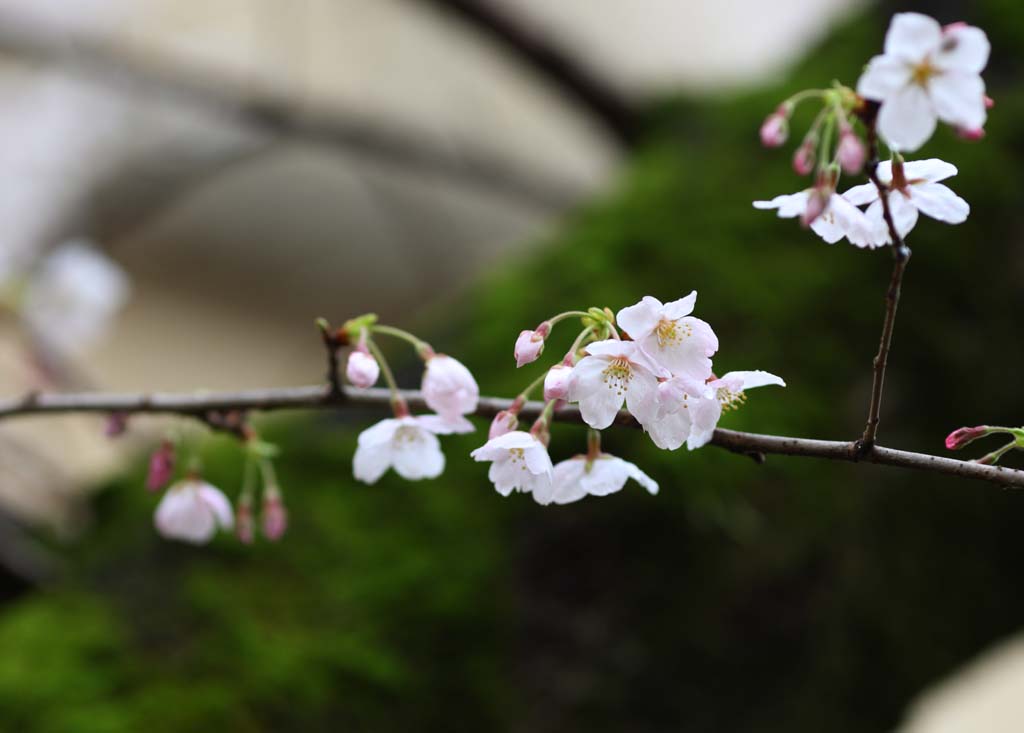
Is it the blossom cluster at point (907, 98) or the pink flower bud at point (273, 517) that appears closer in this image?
the blossom cluster at point (907, 98)

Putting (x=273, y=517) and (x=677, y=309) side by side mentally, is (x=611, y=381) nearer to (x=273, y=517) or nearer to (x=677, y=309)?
(x=677, y=309)

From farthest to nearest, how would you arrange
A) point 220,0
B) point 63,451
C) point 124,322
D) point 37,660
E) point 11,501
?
point 124,322, point 220,0, point 63,451, point 11,501, point 37,660

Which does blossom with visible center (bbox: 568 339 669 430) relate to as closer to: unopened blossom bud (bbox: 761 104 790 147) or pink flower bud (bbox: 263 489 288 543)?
unopened blossom bud (bbox: 761 104 790 147)

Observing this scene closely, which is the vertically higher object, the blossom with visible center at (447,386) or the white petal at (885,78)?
the white petal at (885,78)

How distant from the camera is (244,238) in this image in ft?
10.3

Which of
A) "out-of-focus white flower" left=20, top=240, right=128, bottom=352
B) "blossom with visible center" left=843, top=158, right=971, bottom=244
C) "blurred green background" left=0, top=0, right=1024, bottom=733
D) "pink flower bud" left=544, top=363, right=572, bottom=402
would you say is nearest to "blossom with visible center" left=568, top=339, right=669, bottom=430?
"pink flower bud" left=544, top=363, right=572, bottom=402

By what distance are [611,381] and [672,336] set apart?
0.03 metres

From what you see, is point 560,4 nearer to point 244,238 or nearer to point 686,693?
point 244,238

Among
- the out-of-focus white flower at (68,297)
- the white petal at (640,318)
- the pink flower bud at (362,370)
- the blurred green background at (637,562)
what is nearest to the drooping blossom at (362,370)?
the pink flower bud at (362,370)

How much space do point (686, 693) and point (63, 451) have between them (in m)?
1.71

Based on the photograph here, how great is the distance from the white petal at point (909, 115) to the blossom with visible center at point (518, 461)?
0.57ft

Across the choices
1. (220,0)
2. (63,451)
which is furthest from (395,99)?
(63,451)

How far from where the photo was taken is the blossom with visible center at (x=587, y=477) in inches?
16.1

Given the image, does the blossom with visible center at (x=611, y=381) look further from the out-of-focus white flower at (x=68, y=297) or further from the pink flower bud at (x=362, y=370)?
the out-of-focus white flower at (x=68, y=297)
